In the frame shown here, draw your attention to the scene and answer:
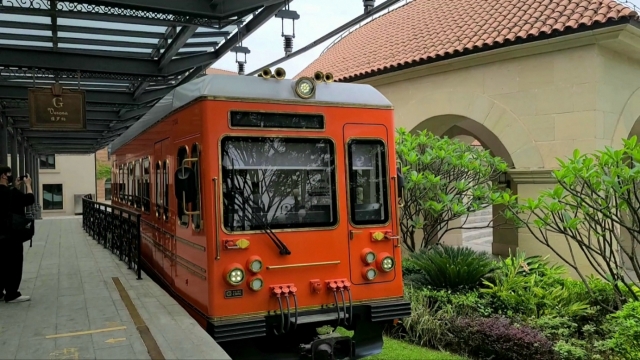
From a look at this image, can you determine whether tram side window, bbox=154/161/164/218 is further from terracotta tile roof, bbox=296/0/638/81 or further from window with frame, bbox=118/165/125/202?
terracotta tile roof, bbox=296/0/638/81

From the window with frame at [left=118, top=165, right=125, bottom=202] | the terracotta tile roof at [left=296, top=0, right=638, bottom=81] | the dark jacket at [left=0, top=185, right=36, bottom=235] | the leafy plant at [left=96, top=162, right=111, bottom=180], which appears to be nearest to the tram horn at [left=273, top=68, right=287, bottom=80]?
the dark jacket at [left=0, top=185, right=36, bottom=235]

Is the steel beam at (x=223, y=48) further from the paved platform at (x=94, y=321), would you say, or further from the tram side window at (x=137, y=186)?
the paved platform at (x=94, y=321)

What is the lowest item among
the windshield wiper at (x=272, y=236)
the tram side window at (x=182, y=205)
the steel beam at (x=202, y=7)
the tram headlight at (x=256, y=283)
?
the tram headlight at (x=256, y=283)

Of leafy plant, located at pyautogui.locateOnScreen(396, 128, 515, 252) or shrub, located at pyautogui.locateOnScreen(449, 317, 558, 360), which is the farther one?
leafy plant, located at pyautogui.locateOnScreen(396, 128, 515, 252)

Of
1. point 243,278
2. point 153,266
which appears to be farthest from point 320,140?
point 153,266

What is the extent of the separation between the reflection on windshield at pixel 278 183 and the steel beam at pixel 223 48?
4.01m

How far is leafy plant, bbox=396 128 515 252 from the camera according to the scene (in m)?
9.27

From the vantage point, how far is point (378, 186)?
19.2ft

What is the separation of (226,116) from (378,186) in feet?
6.28

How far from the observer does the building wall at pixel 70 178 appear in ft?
138

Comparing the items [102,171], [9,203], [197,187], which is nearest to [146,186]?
[9,203]

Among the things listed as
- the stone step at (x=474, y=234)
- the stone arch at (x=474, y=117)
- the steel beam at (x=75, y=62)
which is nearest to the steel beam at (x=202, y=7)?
the steel beam at (x=75, y=62)

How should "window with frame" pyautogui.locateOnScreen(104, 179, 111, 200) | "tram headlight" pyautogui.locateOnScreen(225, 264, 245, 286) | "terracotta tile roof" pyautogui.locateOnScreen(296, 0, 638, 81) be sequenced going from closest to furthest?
"tram headlight" pyautogui.locateOnScreen(225, 264, 245, 286) → "terracotta tile roof" pyautogui.locateOnScreen(296, 0, 638, 81) → "window with frame" pyautogui.locateOnScreen(104, 179, 111, 200)

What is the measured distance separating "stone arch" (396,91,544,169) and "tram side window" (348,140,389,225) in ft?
19.8
